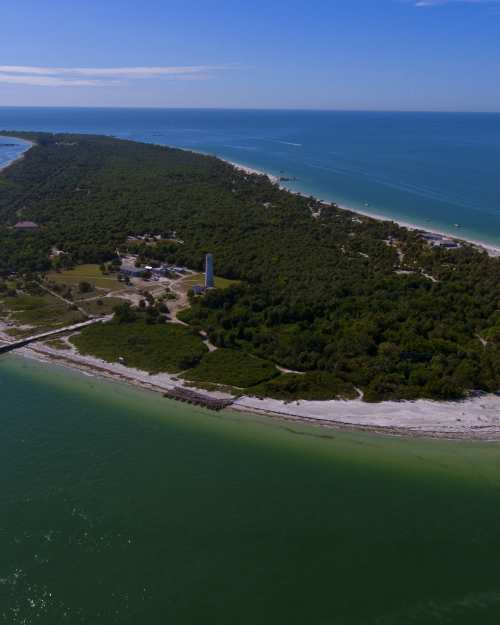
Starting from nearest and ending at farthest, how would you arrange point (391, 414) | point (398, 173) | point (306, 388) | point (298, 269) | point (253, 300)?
1. point (391, 414)
2. point (306, 388)
3. point (253, 300)
4. point (298, 269)
5. point (398, 173)

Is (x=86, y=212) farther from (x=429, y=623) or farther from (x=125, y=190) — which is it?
(x=429, y=623)

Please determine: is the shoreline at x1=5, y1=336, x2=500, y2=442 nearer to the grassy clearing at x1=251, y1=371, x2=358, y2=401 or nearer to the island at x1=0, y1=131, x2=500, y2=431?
the island at x1=0, y1=131, x2=500, y2=431

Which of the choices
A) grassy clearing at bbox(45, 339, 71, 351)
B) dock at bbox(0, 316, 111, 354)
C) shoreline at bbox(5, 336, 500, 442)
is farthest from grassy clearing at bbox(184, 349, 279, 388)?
dock at bbox(0, 316, 111, 354)

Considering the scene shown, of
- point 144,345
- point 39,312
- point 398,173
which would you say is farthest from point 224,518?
point 398,173

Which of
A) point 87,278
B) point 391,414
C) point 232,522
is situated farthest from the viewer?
point 87,278

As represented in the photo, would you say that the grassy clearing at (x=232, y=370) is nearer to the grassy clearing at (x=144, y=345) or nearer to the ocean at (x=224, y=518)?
the grassy clearing at (x=144, y=345)

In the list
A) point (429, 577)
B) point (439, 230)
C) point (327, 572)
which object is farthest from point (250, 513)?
point (439, 230)

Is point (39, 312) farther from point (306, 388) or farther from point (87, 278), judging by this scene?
point (306, 388)

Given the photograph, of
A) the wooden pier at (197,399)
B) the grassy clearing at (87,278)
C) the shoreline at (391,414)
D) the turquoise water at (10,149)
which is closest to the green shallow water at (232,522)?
the wooden pier at (197,399)
